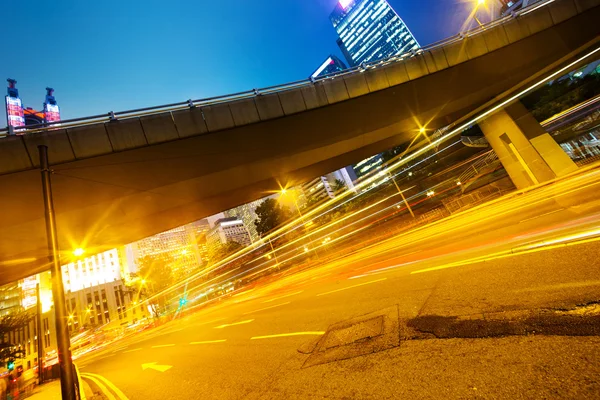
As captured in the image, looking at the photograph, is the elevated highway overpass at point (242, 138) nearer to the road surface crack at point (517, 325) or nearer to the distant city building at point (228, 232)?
the road surface crack at point (517, 325)

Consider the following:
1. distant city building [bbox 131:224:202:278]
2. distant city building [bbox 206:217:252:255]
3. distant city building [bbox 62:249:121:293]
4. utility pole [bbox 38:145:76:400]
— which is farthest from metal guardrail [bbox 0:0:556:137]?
distant city building [bbox 206:217:252:255]

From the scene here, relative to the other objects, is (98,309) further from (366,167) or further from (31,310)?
(366,167)

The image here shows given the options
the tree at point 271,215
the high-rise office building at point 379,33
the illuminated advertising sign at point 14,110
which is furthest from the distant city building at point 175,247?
the high-rise office building at point 379,33

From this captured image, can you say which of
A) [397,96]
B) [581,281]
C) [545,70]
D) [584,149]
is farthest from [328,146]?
[584,149]

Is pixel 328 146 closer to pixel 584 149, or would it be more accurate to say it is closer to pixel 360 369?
pixel 360 369

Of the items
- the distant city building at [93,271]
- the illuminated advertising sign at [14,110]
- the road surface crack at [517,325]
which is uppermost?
the illuminated advertising sign at [14,110]

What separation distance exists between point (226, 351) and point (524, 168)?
83.8 feet

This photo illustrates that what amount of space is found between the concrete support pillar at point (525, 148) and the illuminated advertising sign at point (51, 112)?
127868 mm

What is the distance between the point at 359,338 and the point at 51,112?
136408mm

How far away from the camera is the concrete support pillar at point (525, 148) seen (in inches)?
794

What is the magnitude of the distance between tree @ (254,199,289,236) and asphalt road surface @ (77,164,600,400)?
45541mm

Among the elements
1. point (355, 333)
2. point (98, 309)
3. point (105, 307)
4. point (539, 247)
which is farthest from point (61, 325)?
point (105, 307)

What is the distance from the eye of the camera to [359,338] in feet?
18.4

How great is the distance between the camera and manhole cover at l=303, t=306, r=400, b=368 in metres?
5.07
